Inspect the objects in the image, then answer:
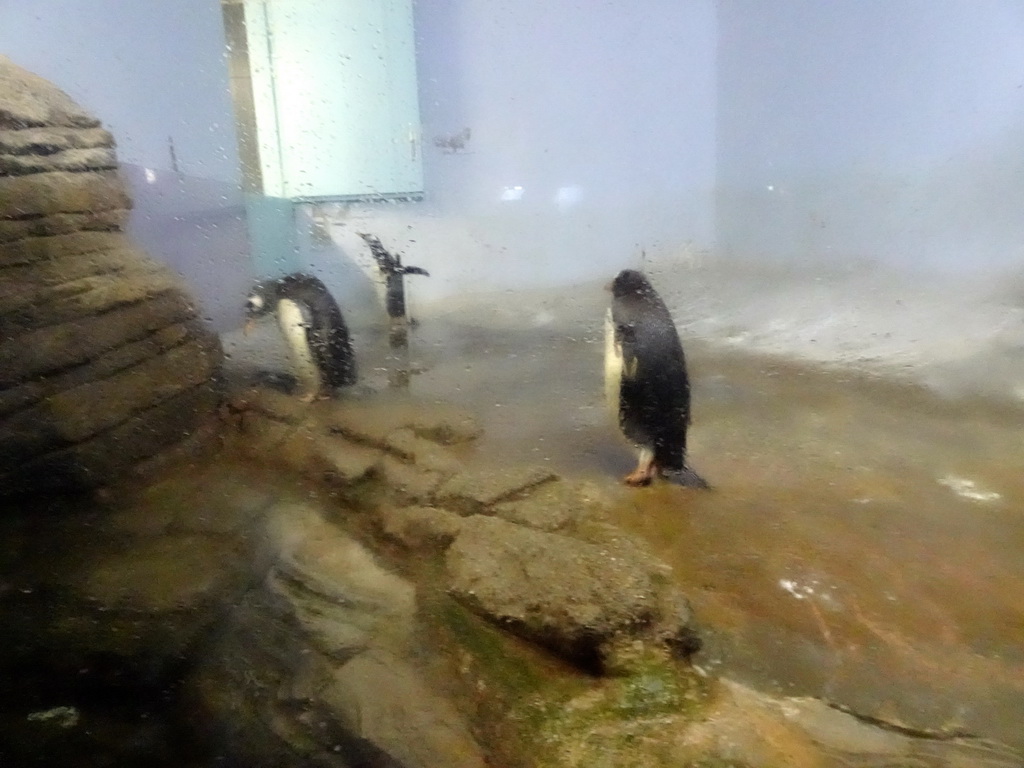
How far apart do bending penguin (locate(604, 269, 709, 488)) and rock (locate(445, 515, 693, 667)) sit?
681 millimetres

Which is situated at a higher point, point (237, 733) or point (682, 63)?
point (682, 63)

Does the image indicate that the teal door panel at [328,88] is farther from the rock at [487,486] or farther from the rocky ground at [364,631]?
the rock at [487,486]

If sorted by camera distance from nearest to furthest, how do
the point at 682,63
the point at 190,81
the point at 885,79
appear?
1. the point at 190,81
2. the point at 682,63
3. the point at 885,79

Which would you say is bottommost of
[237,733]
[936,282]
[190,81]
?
[237,733]

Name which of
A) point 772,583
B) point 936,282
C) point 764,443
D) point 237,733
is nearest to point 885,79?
point 936,282

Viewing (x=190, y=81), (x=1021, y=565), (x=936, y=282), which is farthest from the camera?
(x=936, y=282)

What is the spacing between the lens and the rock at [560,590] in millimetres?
1287

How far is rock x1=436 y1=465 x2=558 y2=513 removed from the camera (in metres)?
1.80

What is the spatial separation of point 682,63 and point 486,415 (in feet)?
5.48

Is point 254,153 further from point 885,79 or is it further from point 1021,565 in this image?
point 885,79

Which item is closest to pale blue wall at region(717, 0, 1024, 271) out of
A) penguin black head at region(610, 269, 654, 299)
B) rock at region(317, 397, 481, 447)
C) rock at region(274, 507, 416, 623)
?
penguin black head at region(610, 269, 654, 299)

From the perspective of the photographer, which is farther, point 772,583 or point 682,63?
point 682,63

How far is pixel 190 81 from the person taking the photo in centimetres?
186

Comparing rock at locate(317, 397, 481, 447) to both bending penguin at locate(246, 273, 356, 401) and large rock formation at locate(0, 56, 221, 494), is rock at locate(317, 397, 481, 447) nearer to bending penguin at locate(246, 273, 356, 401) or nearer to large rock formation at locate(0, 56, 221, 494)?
bending penguin at locate(246, 273, 356, 401)
